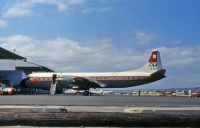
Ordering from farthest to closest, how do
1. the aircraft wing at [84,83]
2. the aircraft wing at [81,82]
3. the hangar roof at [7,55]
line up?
the hangar roof at [7,55], the aircraft wing at [84,83], the aircraft wing at [81,82]

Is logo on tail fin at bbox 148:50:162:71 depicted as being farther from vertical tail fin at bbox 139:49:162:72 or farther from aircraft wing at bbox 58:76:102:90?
aircraft wing at bbox 58:76:102:90

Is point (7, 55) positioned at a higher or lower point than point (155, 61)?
higher

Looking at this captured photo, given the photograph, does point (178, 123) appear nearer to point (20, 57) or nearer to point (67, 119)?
point (67, 119)

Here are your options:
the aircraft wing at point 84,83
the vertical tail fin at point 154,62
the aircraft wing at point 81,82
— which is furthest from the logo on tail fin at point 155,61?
the aircraft wing at point 84,83

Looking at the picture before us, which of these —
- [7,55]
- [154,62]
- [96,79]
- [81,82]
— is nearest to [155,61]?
[154,62]

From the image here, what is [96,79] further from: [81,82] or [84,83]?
[81,82]

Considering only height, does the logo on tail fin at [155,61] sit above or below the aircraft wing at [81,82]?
above

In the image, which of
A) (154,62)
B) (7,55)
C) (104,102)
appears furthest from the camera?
(7,55)

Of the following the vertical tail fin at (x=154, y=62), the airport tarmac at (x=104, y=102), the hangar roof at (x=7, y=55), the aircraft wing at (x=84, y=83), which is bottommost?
the airport tarmac at (x=104, y=102)

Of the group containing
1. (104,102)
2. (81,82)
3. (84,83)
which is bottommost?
(104,102)

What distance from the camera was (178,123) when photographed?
12172mm

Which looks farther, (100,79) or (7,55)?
(7,55)

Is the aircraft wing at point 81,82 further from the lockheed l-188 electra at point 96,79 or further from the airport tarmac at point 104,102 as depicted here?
the airport tarmac at point 104,102

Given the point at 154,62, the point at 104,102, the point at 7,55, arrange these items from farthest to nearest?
the point at 7,55 → the point at 154,62 → the point at 104,102
